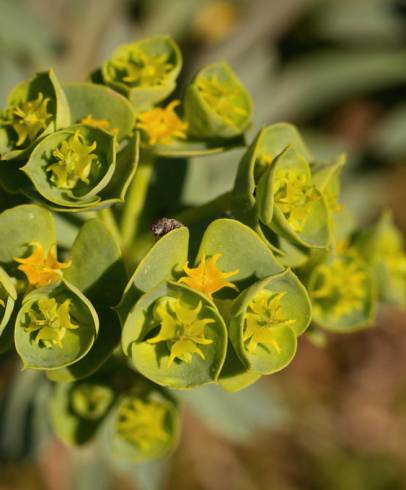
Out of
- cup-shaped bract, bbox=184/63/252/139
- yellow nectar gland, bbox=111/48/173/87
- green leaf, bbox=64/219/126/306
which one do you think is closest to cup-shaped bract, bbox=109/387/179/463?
green leaf, bbox=64/219/126/306

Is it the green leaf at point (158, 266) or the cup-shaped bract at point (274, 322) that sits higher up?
the green leaf at point (158, 266)

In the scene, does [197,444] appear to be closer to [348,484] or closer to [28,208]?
[348,484]

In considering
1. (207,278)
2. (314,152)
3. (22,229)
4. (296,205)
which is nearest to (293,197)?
(296,205)

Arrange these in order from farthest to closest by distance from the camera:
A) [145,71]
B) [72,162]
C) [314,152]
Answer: [314,152]
[145,71]
[72,162]

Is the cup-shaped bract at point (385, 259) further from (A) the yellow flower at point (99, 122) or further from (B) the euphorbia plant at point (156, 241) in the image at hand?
(A) the yellow flower at point (99, 122)

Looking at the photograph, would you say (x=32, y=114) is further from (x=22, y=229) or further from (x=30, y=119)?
(x=22, y=229)

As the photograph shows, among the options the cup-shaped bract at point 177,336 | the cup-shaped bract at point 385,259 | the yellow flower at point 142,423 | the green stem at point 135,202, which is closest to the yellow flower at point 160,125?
the green stem at point 135,202

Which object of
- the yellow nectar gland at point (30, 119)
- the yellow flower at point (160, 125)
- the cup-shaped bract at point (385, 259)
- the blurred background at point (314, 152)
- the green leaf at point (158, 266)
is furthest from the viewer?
the blurred background at point (314, 152)
